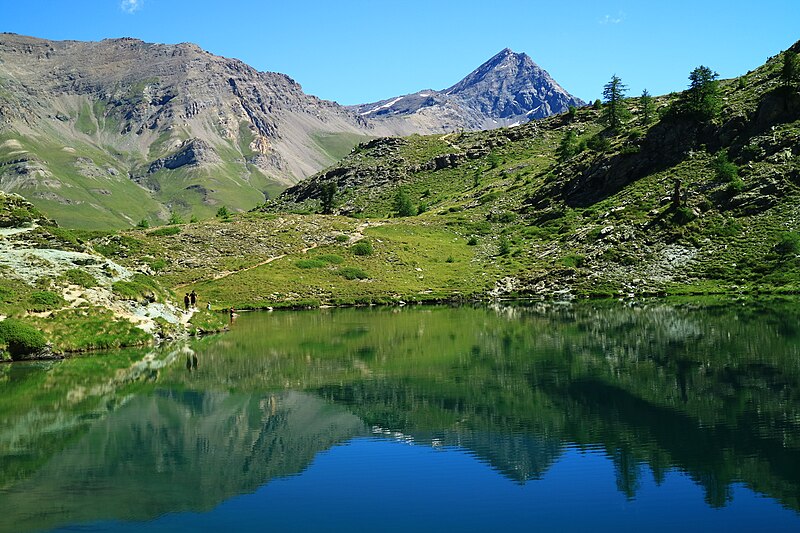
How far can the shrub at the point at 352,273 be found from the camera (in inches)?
3738

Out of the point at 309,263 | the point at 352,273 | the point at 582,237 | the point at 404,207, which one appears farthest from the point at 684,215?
the point at 404,207

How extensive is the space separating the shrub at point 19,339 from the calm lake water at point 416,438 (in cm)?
227

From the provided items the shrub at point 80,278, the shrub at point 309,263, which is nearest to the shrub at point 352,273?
the shrub at point 309,263

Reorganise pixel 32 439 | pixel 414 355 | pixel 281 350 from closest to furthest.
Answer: pixel 32 439
pixel 414 355
pixel 281 350

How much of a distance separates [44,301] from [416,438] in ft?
117

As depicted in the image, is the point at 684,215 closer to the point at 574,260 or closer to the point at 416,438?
the point at 574,260

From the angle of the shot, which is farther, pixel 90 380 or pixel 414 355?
pixel 414 355

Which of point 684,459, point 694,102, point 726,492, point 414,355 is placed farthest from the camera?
point 694,102

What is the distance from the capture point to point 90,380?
1396 inches

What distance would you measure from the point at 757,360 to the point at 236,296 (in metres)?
63.8

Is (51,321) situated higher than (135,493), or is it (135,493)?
(51,321)

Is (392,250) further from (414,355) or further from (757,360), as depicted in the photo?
(757,360)

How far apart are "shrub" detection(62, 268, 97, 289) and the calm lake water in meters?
11.4

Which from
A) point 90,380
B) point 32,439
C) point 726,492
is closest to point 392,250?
point 90,380
